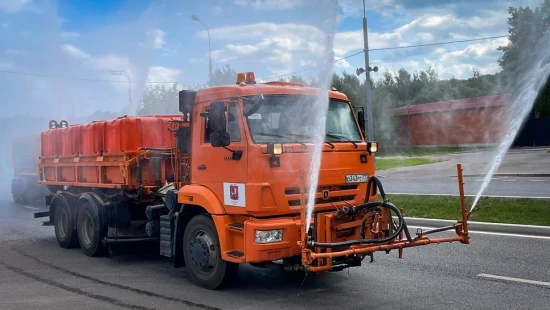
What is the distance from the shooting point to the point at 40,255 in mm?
10375

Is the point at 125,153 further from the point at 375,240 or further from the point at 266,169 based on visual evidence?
the point at 375,240

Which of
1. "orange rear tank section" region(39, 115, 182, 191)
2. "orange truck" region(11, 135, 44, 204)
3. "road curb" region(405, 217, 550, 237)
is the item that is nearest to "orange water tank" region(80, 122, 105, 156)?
"orange rear tank section" region(39, 115, 182, 191)

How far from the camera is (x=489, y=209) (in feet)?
40.4

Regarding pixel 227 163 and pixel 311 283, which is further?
pixel 311 283

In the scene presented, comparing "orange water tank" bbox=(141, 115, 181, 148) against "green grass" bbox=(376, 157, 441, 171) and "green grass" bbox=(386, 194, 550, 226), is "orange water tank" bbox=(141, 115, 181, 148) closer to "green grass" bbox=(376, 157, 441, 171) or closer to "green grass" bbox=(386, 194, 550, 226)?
"green grass" bbox=(386, 194, 550, 226)

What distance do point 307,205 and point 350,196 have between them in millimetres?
896

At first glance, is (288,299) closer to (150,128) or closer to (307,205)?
(307,205)

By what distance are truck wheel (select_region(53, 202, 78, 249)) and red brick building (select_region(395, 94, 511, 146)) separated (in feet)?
26.5

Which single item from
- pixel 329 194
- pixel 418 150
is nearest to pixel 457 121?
pixel 418 150

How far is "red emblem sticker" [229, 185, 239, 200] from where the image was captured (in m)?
6.72

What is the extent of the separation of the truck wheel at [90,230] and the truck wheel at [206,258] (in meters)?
2.78

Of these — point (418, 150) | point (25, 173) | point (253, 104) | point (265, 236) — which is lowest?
point (265, 236)

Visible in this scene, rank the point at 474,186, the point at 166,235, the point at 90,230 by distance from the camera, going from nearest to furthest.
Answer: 1. the point at 166,235
2. the point at 90,230
3. the point at 474,186

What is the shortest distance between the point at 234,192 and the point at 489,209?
776cm
